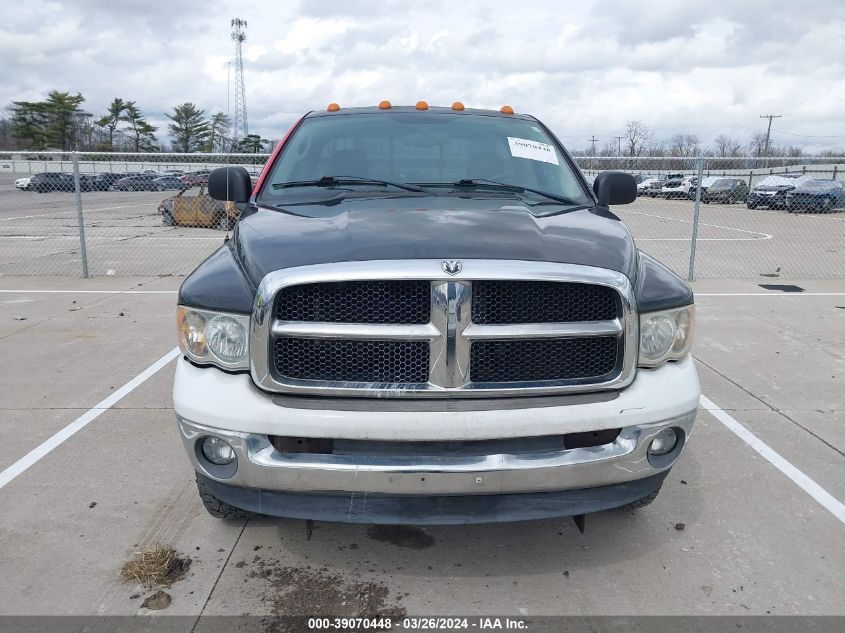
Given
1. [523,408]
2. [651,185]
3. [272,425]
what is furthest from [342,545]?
[651,185]

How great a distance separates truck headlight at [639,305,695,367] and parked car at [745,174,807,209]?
24612 mm

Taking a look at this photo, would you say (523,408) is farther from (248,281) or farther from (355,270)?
(248,281)

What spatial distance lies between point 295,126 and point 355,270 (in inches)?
85.3

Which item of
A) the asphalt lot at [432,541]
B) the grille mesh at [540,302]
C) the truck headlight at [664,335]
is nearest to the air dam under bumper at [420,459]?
the truck headlight at [664,335]

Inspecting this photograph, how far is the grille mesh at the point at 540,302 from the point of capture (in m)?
2.38

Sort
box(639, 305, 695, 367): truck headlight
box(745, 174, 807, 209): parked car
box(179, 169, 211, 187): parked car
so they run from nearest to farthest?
box(639, 305, 695, 367): truck headlight, box(179, 169, 211, 187): parked car, box(745, 174, 807, 209): parked car

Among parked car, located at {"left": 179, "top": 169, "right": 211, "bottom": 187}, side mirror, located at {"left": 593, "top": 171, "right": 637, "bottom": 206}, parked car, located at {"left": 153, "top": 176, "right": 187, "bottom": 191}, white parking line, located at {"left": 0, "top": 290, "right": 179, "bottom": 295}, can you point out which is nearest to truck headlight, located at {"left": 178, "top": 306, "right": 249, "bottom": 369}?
side mirror, located at {"left": 593, "top": 171, "right": 637, "bottom": 206}

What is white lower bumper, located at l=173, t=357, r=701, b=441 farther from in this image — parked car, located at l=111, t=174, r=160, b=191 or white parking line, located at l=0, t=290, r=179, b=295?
parked car, located at l=111, t=174, r=160, b=191

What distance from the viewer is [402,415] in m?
2.32

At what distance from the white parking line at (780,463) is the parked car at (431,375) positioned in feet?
4.08

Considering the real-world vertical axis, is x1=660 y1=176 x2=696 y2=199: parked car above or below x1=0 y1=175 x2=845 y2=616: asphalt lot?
above

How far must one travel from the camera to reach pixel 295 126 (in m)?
4.14

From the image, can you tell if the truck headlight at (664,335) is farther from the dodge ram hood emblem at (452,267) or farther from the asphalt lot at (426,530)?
the asphalt lot at (426,530)

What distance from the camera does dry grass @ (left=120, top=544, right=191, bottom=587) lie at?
270 centimetres
